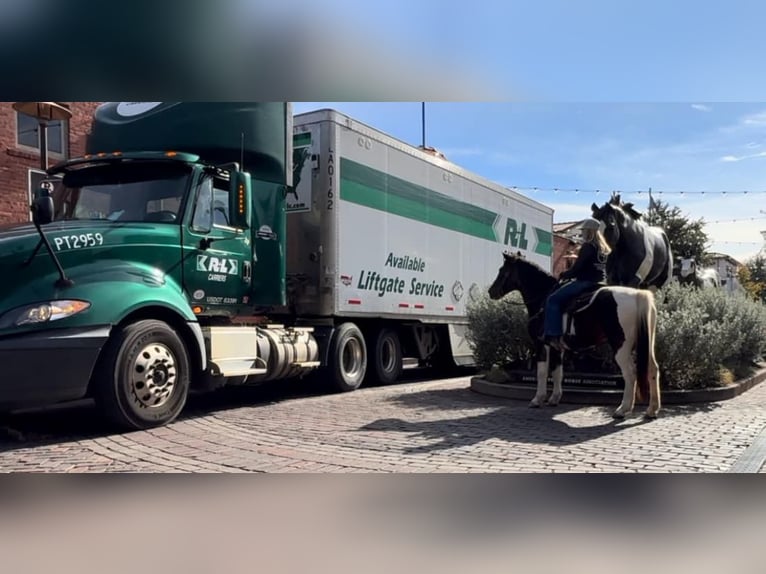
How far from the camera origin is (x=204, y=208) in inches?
299

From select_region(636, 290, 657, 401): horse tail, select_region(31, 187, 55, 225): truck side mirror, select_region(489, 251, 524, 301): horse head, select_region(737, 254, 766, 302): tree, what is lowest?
select_region(636, 290, 657, 401): horse tail

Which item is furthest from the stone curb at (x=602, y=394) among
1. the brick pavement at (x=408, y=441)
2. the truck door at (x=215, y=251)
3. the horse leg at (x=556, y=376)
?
the truck door at (x=215, y=251)

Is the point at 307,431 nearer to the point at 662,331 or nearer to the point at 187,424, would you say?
the point at 187,424

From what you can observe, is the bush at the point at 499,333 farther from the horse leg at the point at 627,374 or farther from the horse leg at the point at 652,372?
the horse leg at the point at 652,372

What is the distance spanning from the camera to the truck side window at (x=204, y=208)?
7.48 metres

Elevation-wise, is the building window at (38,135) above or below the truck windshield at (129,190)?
above

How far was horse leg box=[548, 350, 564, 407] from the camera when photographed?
8188mm

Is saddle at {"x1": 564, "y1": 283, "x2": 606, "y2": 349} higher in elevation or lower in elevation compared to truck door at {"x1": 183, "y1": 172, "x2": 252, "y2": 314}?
lower

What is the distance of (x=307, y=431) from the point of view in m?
6.67

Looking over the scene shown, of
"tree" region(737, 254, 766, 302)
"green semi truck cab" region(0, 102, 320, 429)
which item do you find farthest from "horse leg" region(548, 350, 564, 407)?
"tree" region(737, 254, 766, 302)

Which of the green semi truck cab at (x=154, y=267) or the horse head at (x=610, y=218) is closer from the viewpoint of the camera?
the green semi truck cab at (x=154, y=267)

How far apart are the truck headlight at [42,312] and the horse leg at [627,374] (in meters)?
5.69

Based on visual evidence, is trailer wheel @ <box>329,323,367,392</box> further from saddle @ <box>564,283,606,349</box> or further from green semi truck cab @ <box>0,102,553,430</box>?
saddle @ <box>564,283,606,349</box>

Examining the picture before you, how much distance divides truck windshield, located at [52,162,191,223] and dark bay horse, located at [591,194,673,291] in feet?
16.6
